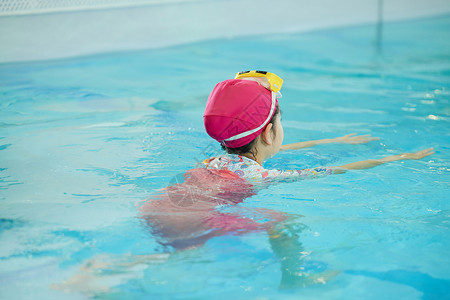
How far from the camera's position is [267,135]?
116 inches

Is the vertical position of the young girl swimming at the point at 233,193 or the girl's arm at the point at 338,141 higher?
the young girl swimming at the point at 233,193

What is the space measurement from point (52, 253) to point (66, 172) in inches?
39.3

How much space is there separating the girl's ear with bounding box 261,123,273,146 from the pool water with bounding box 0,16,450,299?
11.9 inches

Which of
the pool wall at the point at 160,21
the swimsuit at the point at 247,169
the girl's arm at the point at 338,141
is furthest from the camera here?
the pool wall at the point at 160,21

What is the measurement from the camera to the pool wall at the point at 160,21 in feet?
24.2

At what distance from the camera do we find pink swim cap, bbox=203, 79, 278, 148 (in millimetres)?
2811

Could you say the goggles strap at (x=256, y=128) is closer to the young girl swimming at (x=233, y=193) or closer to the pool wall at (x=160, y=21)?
the young girl swimming at (x=233, y=193)

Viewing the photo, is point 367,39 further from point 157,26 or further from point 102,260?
point 102,260

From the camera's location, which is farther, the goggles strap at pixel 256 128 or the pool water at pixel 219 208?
the goggles strap at pixel 256 128

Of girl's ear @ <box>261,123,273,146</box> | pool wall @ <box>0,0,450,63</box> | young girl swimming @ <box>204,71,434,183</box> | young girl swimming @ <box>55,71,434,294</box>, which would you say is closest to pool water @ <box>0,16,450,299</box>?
young girl swimming @ <box>55,71,434,294</box>

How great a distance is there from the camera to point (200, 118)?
15.6 ft

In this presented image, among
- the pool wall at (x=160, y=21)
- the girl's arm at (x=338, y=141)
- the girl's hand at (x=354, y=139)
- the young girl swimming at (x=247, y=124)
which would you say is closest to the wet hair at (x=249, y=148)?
the young girl swimming at (x=247, y=124)

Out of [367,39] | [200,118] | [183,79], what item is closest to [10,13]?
[183,79]

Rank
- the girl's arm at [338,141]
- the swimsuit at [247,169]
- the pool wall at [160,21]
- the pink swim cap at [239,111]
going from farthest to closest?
the pool wall at [160,21]
the girl's arm at [338,141]
the swimsuit at [247,169]
the pink swim cap at [239,111]
